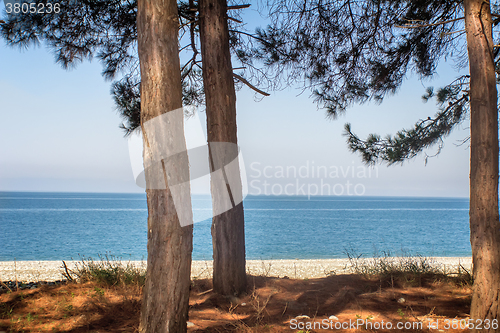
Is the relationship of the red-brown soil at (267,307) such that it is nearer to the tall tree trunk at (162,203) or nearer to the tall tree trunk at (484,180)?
the tall tree trunk at (484,180)

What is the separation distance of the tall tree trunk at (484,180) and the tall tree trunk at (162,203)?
255 centimetres

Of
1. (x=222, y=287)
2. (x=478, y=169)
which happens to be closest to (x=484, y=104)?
(x=478, y=169)

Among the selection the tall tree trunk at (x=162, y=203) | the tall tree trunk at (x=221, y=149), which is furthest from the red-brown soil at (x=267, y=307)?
the tall tree trunk at (x=162, y=203)

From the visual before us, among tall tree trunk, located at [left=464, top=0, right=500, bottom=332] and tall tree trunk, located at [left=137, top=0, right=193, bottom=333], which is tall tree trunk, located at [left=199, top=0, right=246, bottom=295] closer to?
tall tree trunk, located at [left=137, top=0, right=193, bottom=333]

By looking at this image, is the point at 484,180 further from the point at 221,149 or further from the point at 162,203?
the point at 221,149

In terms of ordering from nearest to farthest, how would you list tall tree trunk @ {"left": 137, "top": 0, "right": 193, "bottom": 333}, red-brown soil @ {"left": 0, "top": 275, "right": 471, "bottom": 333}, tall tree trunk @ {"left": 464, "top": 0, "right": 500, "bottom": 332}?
tall tree trunk @ {"left": 137, "top": 0, "right": 193, "bottom": 333} → tall tree trunk @ {"left": 464, "top": 0, "right": 500, "bottom": 332} → red-brown soil @ {"left": 0, "top": 275, "right": 471, "bottom": 333}

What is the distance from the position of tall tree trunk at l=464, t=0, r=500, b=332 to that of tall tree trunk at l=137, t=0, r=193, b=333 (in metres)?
2.55

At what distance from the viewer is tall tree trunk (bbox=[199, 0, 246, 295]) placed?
4527 mm

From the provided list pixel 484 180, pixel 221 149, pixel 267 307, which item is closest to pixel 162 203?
pixel 221 149

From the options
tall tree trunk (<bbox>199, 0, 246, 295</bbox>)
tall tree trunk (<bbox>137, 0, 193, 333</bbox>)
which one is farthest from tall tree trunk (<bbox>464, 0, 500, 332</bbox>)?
tall tree trunk (<bbox>199, 0, 246, 295</bbox>)

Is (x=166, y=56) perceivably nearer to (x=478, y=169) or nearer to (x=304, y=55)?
(x=478, y=169)

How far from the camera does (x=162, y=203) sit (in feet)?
8.53

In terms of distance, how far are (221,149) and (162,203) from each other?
6.75 ft

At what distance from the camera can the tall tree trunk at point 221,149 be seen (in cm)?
453
